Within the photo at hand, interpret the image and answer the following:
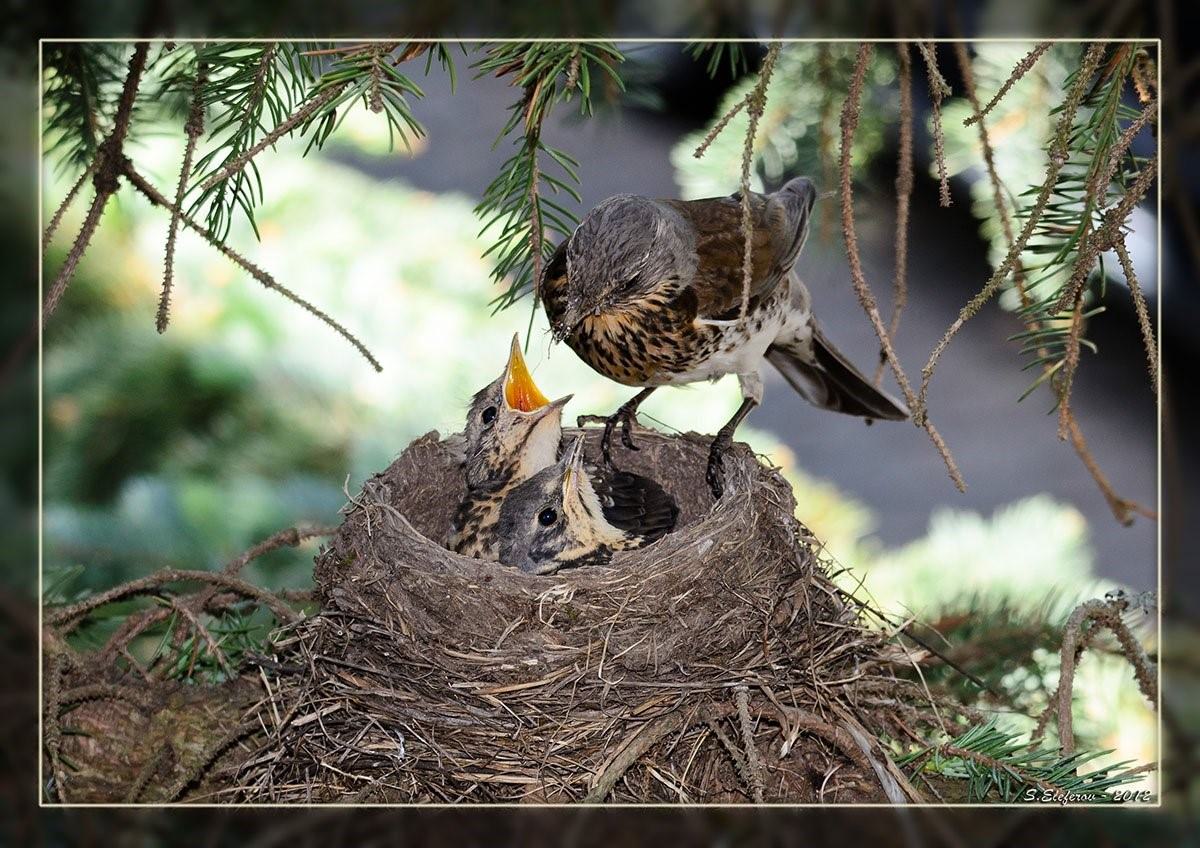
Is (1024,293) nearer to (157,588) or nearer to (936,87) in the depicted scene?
(936,87)

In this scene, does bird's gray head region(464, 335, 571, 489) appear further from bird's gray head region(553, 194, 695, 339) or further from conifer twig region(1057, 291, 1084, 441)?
conifer twig region(1057, 291, 1084, 441)

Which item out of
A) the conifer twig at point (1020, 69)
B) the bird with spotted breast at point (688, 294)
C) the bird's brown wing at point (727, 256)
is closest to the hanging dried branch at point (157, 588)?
the bird with spotted breast at point (688, 294)

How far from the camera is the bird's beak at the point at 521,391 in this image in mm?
2340

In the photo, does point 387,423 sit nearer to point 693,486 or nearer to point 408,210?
point 408,210

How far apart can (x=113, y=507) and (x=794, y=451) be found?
4.37ft

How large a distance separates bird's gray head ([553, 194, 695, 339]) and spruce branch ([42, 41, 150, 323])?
660 mm

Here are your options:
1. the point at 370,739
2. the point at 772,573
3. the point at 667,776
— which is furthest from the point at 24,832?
the point at 772,573

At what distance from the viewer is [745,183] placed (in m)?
1.31

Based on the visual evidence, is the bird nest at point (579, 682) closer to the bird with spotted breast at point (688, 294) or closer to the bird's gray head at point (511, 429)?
the bird with spotted breast at point (688, 294)

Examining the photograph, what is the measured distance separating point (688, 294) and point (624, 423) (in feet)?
1.60

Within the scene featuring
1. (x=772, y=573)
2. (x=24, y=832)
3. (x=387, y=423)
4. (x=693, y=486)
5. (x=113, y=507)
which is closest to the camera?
(x=24, y=832)

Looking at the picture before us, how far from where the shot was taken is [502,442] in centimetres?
239

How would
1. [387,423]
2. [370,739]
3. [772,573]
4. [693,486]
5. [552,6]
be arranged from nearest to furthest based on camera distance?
1. [552,6]
2. [370,739]
3. [772,573]
4. [387,423]
5. [693,486]

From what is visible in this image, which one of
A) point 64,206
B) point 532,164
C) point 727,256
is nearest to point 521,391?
point 727,256
